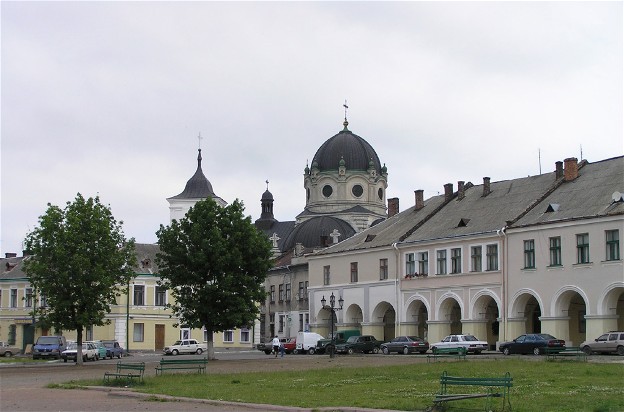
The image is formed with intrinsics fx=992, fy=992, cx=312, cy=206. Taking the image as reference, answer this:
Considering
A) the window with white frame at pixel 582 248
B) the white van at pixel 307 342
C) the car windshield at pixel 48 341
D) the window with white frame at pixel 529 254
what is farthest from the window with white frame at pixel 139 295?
the window with white frame at pixel 582 248

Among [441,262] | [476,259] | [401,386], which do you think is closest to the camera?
[401,386]

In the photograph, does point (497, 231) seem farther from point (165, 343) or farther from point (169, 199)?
point (169, 199)

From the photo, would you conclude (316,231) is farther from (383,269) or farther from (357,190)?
(383,269)

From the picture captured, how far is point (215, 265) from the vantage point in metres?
53.4

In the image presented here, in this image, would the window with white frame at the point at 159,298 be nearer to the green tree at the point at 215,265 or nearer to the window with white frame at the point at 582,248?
the green tree at the point at 215,265

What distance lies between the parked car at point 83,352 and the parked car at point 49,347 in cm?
202

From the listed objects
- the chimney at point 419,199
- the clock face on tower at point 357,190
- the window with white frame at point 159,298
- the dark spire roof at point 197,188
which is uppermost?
the dark spire roof at point 197,188

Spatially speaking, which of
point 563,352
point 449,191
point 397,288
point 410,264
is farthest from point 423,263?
point 563,352

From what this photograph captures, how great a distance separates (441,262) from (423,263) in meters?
1.70

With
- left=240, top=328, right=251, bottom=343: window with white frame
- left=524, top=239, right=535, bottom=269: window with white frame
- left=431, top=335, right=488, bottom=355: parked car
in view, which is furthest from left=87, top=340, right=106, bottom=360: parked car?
left=524, top=239, right=535, bottom=269: window with white frame

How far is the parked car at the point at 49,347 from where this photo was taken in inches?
2426

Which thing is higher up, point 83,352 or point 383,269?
Answer: point 383,269

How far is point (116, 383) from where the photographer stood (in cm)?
2967

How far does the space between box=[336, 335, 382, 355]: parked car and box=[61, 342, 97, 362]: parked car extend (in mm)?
14724
